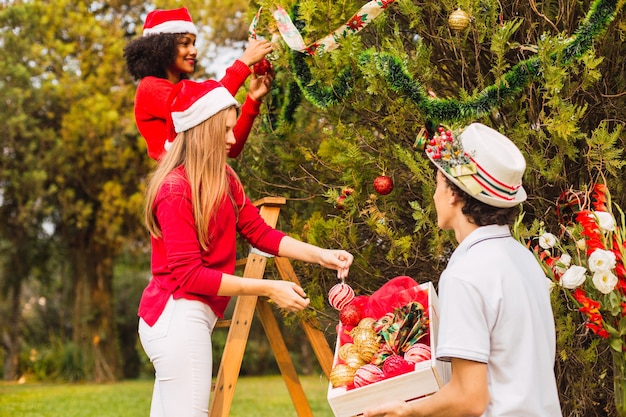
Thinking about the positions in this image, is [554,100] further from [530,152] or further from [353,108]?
[353,108]

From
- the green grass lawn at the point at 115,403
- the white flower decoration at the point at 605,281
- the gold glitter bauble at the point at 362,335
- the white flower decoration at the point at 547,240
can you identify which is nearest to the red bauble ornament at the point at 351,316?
the gold glitter bauble at the point at 362,335

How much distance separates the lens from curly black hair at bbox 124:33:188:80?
401cm

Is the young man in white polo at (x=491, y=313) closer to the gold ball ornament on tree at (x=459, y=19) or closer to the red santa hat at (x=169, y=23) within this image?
the gold ball ornament on tree at (x=459, y=19)

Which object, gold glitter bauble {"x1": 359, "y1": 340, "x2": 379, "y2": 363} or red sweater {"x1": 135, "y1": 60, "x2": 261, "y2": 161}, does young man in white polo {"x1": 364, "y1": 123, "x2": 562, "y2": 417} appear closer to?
gold glitter bauble {"x1": 359, "y1": 340, "x2": 379, "y2": 363}

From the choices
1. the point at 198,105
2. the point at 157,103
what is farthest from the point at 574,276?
the point at 157,103

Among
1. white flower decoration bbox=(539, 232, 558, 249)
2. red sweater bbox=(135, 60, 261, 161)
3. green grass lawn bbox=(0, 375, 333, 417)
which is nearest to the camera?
white flower decoration bbox=(539, 232, 558, 249)

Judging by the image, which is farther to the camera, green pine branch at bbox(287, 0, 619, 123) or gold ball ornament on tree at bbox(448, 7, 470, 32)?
gold ball ornament on tree at bbox(448, 7, 470, 32)

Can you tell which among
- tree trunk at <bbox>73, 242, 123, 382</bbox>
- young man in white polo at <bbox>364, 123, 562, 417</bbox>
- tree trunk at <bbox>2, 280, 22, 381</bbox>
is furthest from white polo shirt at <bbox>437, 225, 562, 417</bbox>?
tree trunk at <bbox>2, 280, 22, 381</bbox>

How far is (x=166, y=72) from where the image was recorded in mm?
4047

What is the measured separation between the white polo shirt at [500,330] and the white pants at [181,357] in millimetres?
1130

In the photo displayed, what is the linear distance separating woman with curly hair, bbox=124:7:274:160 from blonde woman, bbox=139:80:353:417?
503mm

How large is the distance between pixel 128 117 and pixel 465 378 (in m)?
11.6

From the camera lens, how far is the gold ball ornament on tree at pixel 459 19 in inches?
127

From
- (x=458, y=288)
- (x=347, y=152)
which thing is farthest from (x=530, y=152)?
(x=458, y=288)
